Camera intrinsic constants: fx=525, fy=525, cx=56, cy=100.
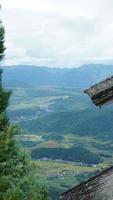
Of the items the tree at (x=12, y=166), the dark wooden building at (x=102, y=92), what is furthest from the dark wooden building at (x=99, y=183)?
the tree at (x=12, y=166)

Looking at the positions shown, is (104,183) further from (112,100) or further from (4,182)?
(4,182)

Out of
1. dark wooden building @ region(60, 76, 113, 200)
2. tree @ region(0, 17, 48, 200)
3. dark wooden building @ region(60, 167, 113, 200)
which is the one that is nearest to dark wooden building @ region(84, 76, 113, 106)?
dark wooden building @ region(60, 76, 113, 200)

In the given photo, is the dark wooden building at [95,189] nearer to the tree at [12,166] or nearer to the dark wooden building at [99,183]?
the dark wooden building at [99,183]

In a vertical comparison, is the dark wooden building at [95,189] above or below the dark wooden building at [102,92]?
below

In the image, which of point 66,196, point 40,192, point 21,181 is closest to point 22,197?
point 21,181

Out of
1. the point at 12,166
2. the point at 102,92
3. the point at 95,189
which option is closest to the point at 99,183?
the point at 95,189

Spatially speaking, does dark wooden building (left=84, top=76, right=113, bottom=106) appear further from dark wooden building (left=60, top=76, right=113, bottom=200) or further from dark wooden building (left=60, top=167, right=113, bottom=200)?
dark wooden building (left=60, top=167, right=113, bottom=200)
